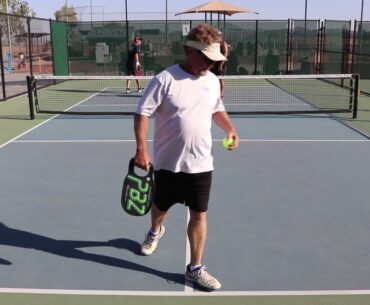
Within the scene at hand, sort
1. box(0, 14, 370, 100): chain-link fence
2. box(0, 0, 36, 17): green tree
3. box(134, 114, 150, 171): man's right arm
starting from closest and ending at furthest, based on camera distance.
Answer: box(134, 114, 150, 171): man's right arm
box(0, 14, 370, 100): chain-link fence
box(0, 0, 36, 17): green tree

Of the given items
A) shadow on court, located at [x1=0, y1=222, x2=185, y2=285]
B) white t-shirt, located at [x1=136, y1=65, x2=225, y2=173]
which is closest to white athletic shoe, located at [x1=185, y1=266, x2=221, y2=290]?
shadow on court, located at [x1=0, y1=222, x2=185, y2=285]

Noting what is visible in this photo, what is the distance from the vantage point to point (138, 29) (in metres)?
23.9

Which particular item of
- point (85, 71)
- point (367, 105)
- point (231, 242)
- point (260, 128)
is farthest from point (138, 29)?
point (231, 242)

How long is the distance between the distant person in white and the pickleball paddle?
88 mm

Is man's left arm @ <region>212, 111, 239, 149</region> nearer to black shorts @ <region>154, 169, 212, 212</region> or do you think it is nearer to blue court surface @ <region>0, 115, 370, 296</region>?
black shorts @ <region>154, 169, 212, 212</region>

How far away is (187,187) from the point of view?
3.39 meters

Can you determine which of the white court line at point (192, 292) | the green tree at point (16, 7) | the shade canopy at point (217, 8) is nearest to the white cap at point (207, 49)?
the white court line at point (192, 292)

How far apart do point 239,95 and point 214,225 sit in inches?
431

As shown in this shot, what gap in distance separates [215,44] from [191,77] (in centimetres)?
27

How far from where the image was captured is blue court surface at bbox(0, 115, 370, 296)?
363cm

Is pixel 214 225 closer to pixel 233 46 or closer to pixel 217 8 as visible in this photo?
pixel 217 8

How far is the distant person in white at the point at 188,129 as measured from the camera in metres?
3.15

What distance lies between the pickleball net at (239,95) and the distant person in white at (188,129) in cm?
668

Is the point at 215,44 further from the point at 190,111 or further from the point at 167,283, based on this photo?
the point at 167,283
